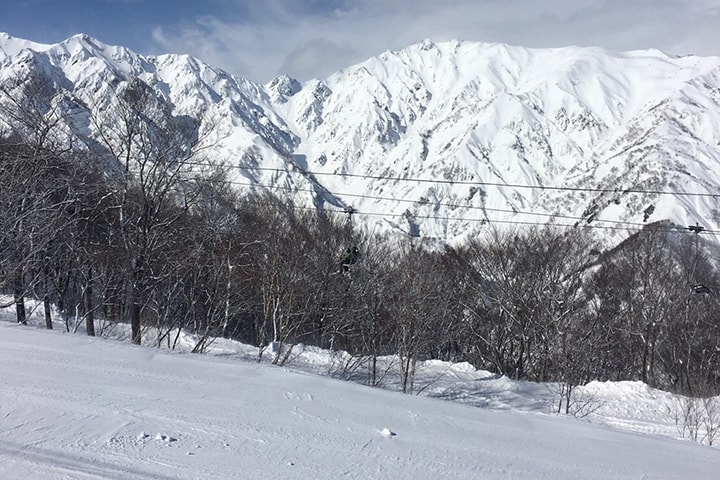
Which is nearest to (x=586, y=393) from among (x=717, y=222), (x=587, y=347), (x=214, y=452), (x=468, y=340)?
(x=587, y=347)

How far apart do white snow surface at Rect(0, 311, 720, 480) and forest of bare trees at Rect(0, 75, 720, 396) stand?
6.24 metres

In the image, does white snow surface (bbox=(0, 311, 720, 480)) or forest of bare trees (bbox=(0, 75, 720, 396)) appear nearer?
white snow surface (bbox=(0, 311, 720, 480))

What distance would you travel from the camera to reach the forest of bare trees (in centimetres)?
1178

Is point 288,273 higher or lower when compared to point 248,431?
higher

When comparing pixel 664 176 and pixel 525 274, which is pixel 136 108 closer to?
pixel 525 274

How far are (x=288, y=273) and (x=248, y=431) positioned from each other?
11769 millimetres

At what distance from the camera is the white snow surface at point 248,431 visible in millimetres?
3473

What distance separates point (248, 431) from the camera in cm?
412

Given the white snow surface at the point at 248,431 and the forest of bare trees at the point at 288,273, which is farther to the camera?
the forest of bare trees at the point at 288,273

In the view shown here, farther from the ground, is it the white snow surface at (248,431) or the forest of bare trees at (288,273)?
the forest of bare trees at (288,273)

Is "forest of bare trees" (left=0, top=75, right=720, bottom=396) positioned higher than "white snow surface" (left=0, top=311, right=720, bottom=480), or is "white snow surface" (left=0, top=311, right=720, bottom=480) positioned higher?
"forest of bare trees" (left=0, top=75, right=720, bottom=396)

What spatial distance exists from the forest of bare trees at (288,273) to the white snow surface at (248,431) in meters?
6.24

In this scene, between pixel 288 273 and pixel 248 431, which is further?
pixel 288 273

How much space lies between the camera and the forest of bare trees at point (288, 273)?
11781 millimetres
